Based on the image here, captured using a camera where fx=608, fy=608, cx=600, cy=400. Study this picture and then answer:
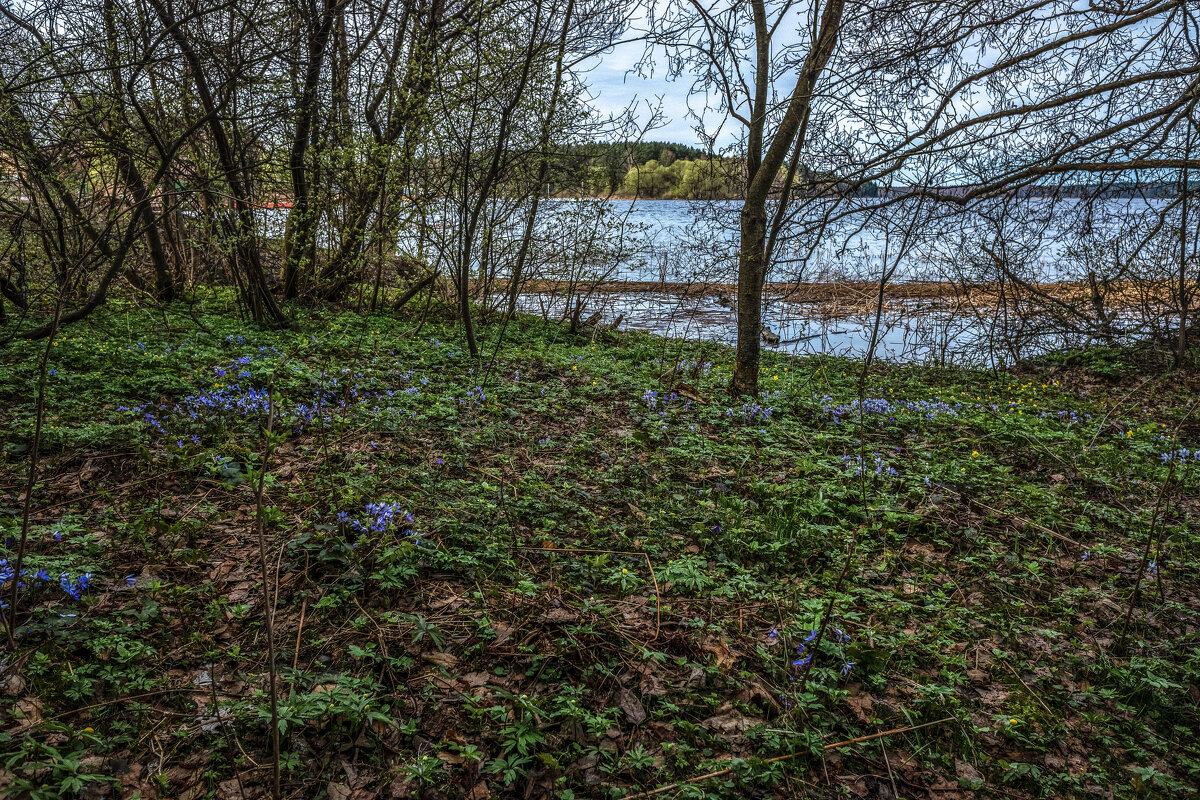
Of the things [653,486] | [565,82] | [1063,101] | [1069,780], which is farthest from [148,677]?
[1063,101]

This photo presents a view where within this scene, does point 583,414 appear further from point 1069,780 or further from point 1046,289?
point 1046,289

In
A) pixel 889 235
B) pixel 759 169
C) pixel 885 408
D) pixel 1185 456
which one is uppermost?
pixel 759 169

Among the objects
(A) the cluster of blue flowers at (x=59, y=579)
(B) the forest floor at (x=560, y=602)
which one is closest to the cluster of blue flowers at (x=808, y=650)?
(B) the forest floor at (x=560, y=602)

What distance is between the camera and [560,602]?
2.78 m

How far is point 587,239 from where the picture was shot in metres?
8.70

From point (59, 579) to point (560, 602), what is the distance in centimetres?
207

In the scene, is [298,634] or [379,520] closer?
[298,634]

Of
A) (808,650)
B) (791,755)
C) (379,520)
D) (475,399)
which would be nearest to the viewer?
(791,755)

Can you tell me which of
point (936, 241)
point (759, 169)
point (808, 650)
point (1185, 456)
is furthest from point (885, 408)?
point (808, 650)

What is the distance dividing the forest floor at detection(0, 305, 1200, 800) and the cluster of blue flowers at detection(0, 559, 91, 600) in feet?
0.08

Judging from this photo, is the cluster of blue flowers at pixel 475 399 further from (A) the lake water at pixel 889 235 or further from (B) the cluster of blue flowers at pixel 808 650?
(B) the cluster of blue flowers at pixel 808 650

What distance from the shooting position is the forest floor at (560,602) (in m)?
2.01

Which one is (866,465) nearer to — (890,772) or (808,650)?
(808,650)

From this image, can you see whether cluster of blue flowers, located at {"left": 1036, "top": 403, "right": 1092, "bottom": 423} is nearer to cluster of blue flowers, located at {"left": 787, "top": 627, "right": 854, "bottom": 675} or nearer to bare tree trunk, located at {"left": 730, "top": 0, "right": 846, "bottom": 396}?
bare tree trunk, located at {"left": 730, "top": 0, "right": 846, "bottom": 396}
